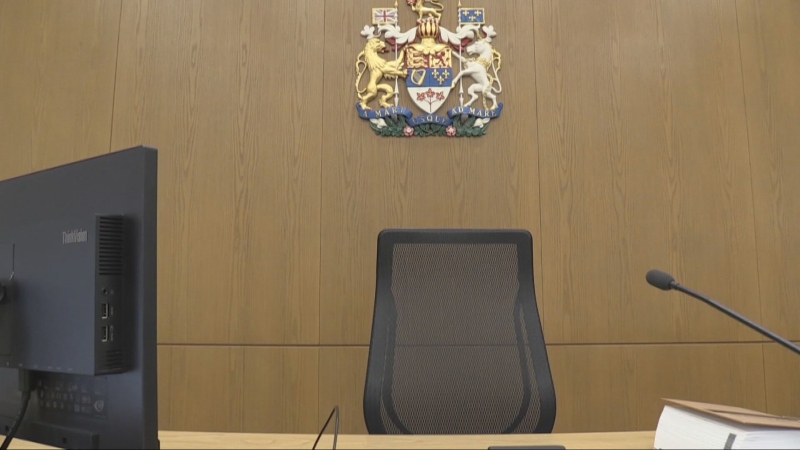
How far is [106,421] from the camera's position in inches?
30.9

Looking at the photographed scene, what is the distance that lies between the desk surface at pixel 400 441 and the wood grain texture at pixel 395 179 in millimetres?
1122

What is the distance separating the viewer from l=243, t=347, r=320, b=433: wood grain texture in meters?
2.36

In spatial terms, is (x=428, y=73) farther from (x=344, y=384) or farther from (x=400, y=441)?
(x=400, y=441)

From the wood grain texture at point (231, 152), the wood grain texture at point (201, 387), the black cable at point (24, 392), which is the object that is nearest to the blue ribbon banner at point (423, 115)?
the wood grain texture at point (231, 152)

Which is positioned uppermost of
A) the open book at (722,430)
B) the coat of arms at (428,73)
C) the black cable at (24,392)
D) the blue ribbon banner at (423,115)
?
the coat of arms at (428,73)

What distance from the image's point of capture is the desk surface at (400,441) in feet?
3.85

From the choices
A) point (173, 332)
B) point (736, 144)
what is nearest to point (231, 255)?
point (173, 332)

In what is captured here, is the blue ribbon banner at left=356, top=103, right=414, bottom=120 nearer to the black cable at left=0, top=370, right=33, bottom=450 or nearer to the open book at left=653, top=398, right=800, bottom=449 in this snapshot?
the open book at left=653, top=398, right=800, bottom=449

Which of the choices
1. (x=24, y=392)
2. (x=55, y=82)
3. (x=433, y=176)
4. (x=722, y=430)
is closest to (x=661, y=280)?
(x=722, y=430)

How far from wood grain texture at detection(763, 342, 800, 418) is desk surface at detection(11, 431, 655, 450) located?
62.6 inches

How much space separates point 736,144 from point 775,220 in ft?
1.30

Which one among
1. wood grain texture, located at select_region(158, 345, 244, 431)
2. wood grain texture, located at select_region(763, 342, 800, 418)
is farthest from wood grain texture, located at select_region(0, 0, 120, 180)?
wood grain texture, located at select_region(763, 342, 800, 418)

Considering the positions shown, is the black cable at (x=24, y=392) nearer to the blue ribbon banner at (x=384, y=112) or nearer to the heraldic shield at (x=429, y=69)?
the blue ribbon banner at (x=384, y=112)

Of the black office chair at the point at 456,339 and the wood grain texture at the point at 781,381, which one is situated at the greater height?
the black office chair at the point at 456,339
